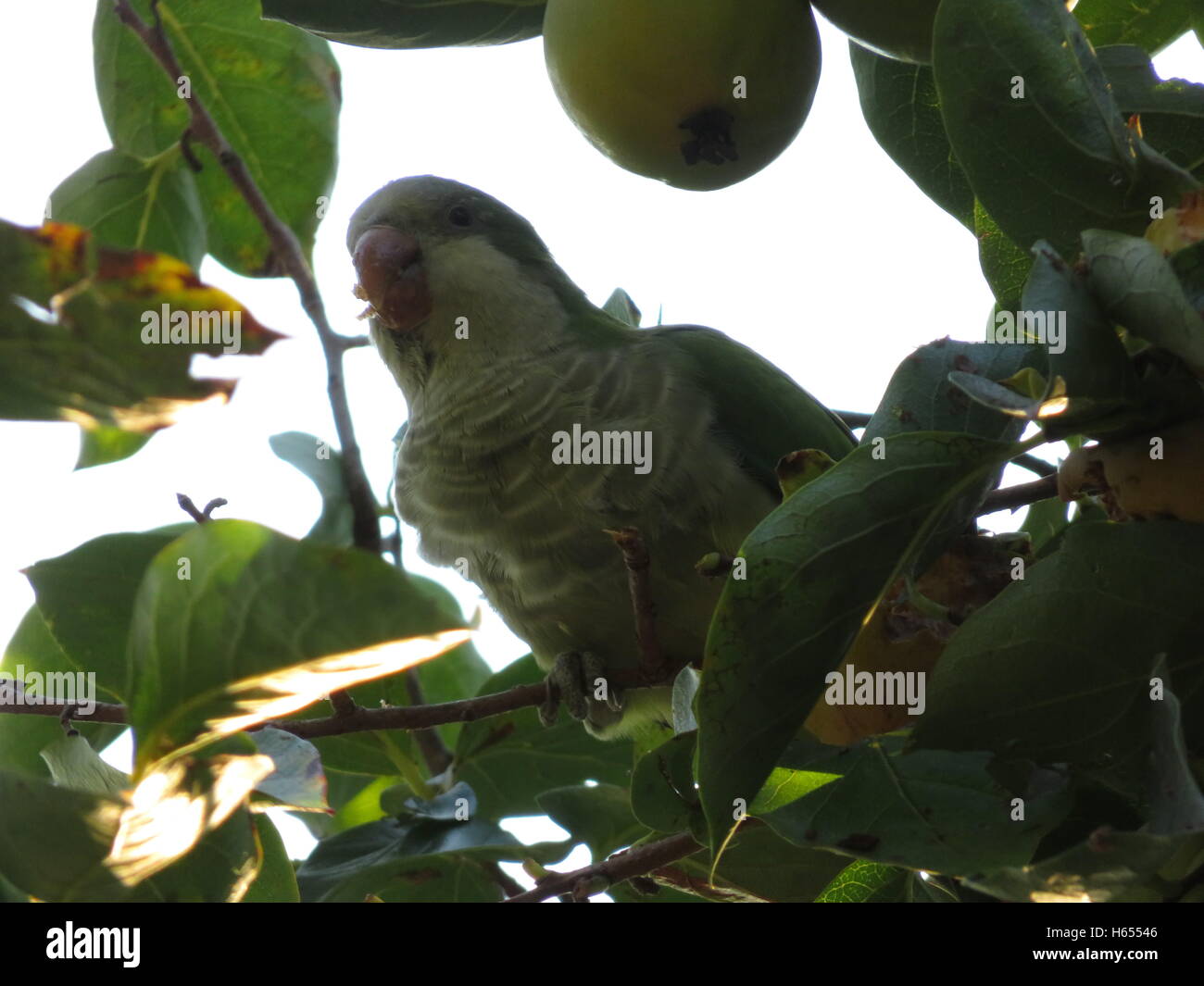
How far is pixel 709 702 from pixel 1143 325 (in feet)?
1.44

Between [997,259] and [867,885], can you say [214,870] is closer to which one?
[867,885]

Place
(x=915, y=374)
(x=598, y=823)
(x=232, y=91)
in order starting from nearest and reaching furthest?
1. (x=915, y=374)
2. (x=598, y=823)
3. (x=232, y=91)

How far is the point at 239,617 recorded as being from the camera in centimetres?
81

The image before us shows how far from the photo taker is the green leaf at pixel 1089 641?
1077mm

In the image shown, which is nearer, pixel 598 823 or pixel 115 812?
pixel 115 812

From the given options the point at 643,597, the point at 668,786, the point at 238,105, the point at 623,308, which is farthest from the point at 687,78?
the point at 238,105

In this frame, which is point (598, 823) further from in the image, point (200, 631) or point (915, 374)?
point (200, 631)

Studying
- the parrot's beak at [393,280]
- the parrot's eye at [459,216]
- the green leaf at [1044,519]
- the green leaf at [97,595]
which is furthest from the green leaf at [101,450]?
the green leaf at [1044,519]

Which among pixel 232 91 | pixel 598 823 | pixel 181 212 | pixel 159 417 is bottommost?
pixel 598 823

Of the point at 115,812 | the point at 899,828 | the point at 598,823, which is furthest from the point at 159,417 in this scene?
the point at 598,823

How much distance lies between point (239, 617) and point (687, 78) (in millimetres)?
743

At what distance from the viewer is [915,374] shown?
4.33ft

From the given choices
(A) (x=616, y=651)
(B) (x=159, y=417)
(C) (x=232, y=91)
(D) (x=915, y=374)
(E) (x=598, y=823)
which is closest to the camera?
(B) (x=159, y=417)
